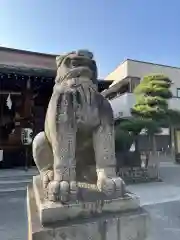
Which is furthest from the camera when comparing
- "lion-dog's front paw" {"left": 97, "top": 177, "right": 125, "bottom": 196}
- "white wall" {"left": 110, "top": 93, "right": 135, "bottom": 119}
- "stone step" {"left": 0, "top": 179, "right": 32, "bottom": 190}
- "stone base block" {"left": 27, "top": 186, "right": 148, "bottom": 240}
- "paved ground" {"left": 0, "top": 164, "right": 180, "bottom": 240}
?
"white wall" {"left": 110, "top": 93, "right": 135, "bottom": 119}

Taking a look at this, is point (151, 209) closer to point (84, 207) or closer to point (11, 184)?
point (84, 207)

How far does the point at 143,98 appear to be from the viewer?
879cm

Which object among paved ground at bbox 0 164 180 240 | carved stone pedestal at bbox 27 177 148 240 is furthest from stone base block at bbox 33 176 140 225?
paved ground at bbox 0 164 180 240

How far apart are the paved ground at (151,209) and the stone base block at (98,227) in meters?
0.39

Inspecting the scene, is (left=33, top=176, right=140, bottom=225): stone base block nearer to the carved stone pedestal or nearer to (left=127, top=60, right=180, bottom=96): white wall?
the carved stone pedestal

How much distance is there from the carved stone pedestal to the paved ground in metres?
0.41

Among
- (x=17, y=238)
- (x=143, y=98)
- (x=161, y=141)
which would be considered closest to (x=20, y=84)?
(x=143, y=98)

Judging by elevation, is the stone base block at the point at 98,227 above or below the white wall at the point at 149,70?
below

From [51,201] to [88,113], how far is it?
1.93 ft

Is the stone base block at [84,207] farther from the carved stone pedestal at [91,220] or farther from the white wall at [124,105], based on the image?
the white wall at [124,105]

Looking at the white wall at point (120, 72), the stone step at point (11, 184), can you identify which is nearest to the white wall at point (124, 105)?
the white wall at point (120, 72)

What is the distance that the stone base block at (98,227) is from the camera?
1286 mm

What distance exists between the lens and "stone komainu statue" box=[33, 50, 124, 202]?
148 centimetres

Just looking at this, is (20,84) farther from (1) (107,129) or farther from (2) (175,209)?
(1) (107,129)
